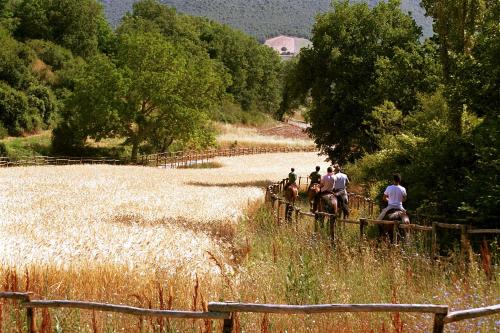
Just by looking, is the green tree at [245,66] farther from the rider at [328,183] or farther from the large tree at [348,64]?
the rider at [328,183]

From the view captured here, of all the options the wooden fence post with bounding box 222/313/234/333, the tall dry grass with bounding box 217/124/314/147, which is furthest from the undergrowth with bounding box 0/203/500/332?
the tall dry grass with bounding box 217/124/314/147

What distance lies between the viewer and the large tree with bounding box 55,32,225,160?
64750 mm

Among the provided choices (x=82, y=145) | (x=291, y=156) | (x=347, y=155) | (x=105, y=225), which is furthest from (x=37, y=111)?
(x=105, y=225)

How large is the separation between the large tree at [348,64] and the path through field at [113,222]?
8.86 m

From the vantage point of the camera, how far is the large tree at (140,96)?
212 ft

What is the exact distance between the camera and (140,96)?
218 feet

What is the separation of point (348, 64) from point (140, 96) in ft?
98.7

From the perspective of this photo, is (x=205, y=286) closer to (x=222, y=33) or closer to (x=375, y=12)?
(x=375, y=12)

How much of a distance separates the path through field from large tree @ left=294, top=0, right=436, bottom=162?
886 centimetres

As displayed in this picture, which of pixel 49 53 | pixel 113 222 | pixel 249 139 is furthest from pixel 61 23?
pixel 113 222

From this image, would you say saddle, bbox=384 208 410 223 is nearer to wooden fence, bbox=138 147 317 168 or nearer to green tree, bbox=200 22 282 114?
wooden fence, bbox=138 147 317 168

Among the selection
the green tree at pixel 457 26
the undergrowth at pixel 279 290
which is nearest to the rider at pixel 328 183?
the green tree at pixel 457 26

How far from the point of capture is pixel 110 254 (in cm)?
1206

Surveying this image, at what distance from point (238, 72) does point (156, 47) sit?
255ft
